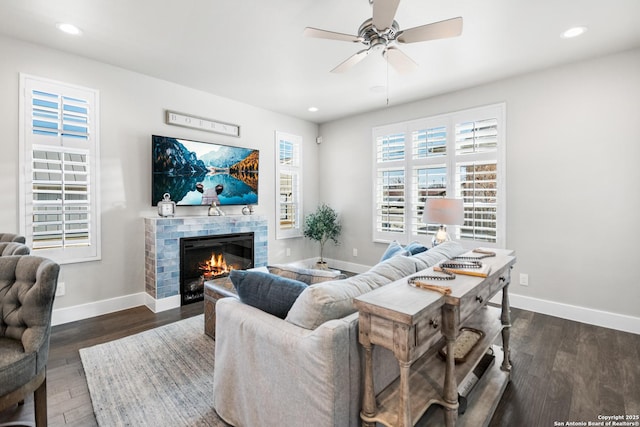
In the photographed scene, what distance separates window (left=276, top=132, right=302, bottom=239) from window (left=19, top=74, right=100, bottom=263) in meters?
2.60

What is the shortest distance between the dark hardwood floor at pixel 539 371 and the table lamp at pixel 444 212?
1226 millimetres

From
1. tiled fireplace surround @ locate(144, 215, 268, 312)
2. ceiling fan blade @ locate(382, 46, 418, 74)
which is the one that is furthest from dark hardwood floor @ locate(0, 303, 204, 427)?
ceiling fan blade @ locate(382, 46, 418, 74)

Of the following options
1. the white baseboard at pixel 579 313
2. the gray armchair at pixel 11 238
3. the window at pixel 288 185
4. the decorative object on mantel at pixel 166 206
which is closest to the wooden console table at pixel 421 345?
the white baseboard at pixel 579 313

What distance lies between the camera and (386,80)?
3.74 metres

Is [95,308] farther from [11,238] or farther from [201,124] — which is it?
[201,124]

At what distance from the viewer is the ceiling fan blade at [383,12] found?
1807 millimetres

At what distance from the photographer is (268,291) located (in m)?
1.64

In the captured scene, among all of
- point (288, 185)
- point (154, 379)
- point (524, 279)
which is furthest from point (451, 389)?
point (288, 185)

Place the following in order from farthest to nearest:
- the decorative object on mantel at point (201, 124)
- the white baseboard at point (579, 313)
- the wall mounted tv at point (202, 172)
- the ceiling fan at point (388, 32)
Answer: the decorative object on mantel at point (201, 124), the wall mounted tv at point (202, 172), the white baseboard at point (579, 313), the ceiling fan at point (388, 32)

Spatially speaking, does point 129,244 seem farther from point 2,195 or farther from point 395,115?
point 395,115

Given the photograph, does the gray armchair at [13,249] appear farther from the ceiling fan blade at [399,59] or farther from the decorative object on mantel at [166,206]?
the ceiling fan blade at [399,59]

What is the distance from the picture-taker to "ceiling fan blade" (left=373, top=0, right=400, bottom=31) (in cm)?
181

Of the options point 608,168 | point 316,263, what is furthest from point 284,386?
point 316,263

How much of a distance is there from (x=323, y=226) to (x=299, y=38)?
312cm
